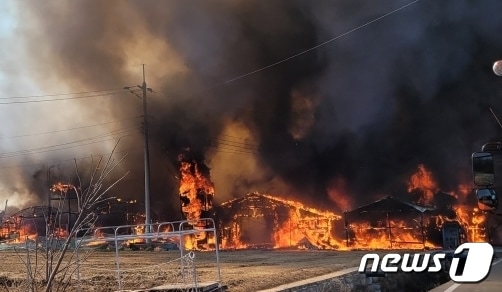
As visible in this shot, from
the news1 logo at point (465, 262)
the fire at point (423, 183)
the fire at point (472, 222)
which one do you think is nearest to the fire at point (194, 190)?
the fire at point (423, 183)

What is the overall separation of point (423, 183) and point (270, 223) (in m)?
10.8

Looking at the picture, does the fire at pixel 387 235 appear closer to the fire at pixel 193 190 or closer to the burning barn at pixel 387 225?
the burning barn at pixel 387 225

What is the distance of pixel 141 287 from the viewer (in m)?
9.52

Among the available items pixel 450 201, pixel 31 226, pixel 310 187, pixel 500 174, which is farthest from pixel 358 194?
pixel 500 174

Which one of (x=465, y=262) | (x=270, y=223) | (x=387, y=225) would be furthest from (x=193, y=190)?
(x=465, y=262)

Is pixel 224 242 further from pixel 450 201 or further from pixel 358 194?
pixel 450 201

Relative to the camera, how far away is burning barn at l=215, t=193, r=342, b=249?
98.7ft

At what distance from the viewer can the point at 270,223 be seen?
105 ft

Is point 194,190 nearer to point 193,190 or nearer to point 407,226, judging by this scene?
point 193,190

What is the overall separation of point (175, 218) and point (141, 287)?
108ft

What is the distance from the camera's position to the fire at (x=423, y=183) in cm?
3341

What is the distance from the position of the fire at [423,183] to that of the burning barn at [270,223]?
657 cm

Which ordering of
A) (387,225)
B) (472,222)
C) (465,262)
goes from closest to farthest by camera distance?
(465,262), (387,225), (472,222)

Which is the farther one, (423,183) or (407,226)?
(423,183)
